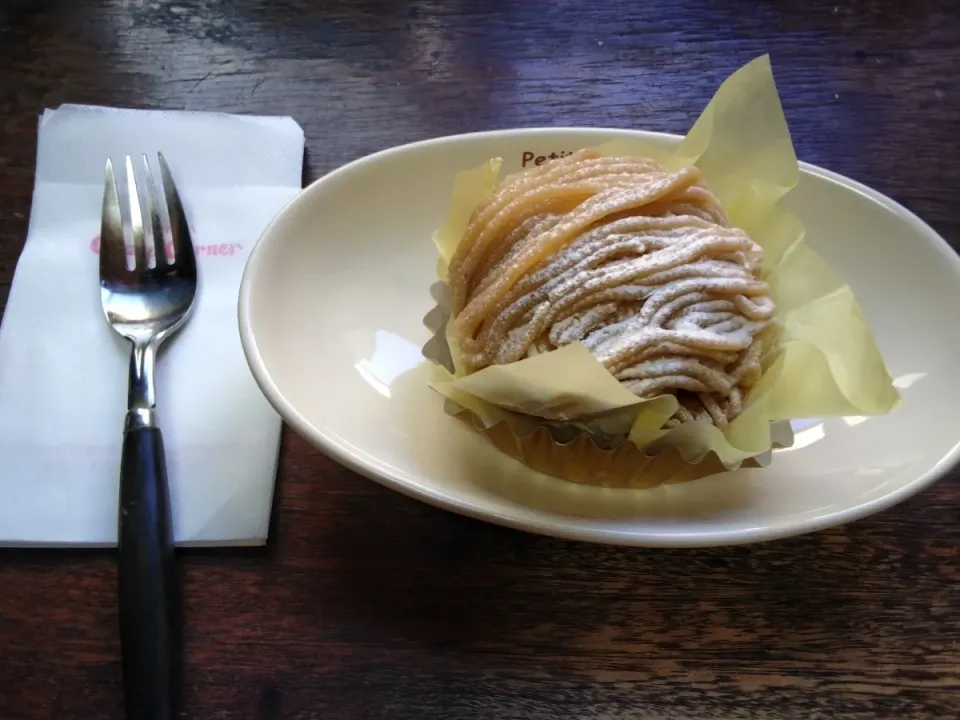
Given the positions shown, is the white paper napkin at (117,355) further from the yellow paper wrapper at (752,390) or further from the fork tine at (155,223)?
the yellow paper wrapper at (752,390)

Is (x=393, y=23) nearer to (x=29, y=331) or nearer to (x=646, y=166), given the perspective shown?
(x=646, y=166)

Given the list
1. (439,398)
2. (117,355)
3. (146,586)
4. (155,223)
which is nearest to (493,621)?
(439,398)

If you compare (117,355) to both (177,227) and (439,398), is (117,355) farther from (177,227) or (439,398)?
(439,398)

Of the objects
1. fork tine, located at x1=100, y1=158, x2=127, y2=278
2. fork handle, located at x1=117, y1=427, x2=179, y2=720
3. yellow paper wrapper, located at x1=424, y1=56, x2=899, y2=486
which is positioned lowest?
fork handle, located at x1=117, y1=427, x2=179, y2=720

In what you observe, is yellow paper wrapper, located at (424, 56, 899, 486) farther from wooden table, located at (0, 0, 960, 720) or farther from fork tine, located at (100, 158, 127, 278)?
fork tine, located at (100, 158, 127, 278)

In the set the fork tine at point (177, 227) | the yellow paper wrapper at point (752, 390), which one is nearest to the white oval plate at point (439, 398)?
the yellow paper wrapper at point (752, 390)

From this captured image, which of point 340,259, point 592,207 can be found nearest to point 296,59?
point 340,259

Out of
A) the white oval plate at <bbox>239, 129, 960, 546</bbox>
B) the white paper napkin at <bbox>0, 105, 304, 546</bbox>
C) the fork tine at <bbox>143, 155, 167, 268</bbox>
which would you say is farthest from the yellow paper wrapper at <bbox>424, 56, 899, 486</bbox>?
the fork tine at <bbox>143, 155, 167, 268</bbox>
